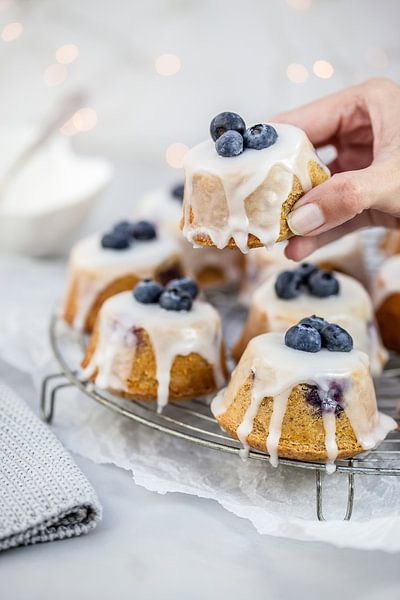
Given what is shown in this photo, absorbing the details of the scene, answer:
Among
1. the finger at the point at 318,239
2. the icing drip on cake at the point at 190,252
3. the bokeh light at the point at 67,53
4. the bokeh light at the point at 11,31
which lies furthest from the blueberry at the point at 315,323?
the bokeh light at the point at 67,53

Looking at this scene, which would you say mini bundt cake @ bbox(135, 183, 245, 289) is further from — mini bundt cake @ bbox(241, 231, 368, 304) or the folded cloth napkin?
the folded cloth napkin

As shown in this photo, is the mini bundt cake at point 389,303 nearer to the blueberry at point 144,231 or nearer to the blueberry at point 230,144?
the blueberry at point 144,231

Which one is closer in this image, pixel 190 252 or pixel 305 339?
pixel 305 339

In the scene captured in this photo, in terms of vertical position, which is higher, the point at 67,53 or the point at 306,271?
the point at 67,53

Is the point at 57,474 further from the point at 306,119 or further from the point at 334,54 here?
the point at 334,54

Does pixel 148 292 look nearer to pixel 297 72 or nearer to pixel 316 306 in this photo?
pixel 316 306

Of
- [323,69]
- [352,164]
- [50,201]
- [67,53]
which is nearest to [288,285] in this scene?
[352,164]

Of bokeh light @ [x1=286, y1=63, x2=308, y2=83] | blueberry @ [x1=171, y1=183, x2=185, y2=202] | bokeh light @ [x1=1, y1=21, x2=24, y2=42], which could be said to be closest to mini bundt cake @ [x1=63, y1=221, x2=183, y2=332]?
blueberry @ [x1=171, y1=183, x2=185, y2=202]
